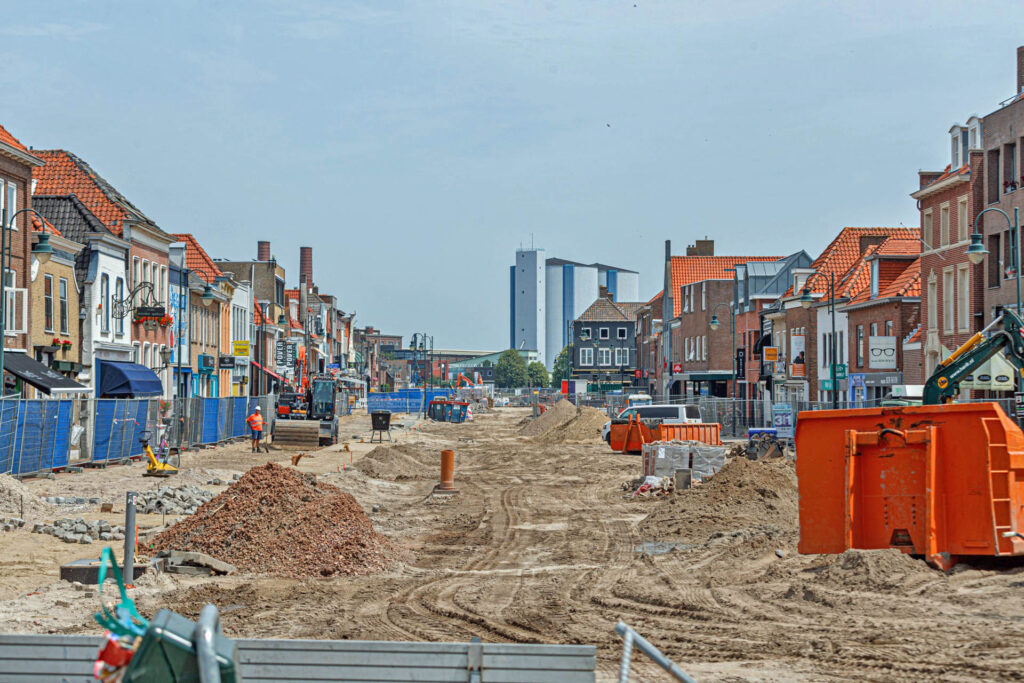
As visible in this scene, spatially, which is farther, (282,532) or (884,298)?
(884,298)

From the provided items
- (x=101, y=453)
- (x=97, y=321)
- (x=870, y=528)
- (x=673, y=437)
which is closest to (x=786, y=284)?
(x=673, y=437)

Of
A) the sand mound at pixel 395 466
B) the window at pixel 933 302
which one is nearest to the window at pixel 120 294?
the sand mound at pixel 395 466

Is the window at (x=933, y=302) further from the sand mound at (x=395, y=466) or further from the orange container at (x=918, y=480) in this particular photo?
the orange container at (x=918, y=480)

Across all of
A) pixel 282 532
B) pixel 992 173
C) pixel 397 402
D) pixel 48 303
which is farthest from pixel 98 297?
pixel 397 402

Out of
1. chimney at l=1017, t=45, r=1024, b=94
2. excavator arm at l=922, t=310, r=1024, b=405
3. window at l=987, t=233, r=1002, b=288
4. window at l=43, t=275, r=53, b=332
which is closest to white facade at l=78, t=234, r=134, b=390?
window at l=43, t=275, r=53, b=332

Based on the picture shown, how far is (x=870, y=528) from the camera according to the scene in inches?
547

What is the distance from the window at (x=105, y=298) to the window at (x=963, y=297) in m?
32.0

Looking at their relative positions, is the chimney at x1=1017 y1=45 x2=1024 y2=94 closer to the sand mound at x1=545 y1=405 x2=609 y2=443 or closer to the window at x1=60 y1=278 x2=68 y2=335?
the sand mound at x1=545 y1=405 x2=609 y2=443

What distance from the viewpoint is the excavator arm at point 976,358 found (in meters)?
17.4

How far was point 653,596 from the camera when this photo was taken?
13312 mm

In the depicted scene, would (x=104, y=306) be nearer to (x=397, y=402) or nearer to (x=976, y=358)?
(x=976, y=358)

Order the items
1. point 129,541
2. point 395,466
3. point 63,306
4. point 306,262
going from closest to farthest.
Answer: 1. point 129,541
2. point 395,466
3. point 63,306
4. point 306,262

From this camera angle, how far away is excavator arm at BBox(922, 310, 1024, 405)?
17391 mm

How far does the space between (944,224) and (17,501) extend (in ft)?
112
